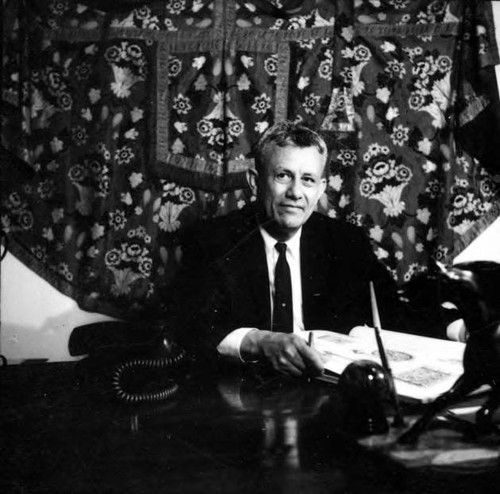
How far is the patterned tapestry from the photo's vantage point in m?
2.22

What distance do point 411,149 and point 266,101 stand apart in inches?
25.8

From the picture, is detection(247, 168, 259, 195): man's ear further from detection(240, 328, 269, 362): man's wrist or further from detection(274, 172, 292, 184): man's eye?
detection(240, 328, 269, 362): man's wrist

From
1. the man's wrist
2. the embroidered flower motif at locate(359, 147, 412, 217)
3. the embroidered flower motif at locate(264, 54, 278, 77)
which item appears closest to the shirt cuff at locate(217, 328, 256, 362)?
the man's wrist

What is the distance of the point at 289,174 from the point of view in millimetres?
1847

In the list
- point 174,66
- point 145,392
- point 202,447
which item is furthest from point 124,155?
point 202,447

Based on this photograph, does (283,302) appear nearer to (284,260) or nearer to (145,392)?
(284,260)

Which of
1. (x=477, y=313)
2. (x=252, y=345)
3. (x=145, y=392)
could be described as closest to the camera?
(x=477, y=313)

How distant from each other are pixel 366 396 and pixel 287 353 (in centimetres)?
35

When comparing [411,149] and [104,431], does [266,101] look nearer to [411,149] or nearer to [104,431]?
[411,149]

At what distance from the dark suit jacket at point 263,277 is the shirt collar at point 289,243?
0.08 ft

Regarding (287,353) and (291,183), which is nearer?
(287,353)

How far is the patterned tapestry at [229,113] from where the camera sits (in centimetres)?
222

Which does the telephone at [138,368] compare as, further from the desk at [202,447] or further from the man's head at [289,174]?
the man's head at [289,174]

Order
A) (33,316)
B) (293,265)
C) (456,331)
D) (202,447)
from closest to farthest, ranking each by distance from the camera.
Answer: (202,447) → (456,331) → (293,265) → (33,316)
